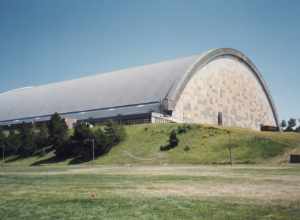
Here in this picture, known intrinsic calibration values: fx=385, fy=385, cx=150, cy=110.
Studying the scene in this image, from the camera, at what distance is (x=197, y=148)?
61531 mm

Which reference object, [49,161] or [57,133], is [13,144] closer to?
[57,133]

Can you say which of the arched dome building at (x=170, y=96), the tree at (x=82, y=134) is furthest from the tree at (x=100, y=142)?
the arched dome building at (x=170, y=96)

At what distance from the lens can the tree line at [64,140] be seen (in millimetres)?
70312

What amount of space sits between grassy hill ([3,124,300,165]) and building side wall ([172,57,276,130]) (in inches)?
807

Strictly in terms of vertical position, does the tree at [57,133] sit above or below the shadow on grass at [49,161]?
above

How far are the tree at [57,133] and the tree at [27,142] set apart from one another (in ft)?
13.3

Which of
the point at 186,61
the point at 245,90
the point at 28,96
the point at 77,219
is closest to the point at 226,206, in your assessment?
the point at 77,219

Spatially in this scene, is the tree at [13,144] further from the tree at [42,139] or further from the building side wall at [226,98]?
the building side wall at [226,98]

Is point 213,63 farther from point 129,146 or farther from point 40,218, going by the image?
point 40,218

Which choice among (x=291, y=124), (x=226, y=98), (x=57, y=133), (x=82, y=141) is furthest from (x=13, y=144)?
(x=291, y=124)

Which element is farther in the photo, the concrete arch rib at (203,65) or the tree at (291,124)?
the tree at (291,124)

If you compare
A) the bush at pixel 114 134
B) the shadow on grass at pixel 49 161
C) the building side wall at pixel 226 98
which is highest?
the building side wall at pixel 226 98

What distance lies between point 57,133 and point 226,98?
167 ft

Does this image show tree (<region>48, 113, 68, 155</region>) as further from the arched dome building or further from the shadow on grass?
the arched dome building
